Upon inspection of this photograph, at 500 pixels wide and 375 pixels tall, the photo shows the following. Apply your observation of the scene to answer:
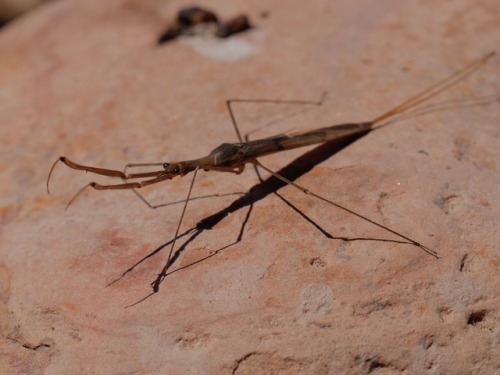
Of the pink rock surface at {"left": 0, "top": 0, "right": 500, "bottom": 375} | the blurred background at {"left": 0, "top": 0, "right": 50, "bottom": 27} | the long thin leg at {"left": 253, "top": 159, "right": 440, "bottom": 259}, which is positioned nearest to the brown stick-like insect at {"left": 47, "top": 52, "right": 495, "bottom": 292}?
the long thin leg at {"left": 253, "top": 159, "right": 440, "bottom": 259}

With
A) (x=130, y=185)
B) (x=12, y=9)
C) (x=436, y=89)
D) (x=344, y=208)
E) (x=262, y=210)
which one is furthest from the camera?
(x=12, y=9)

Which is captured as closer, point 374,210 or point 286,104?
point 374,210

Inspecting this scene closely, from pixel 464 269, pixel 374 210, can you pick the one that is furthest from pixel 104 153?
pixel 464 269

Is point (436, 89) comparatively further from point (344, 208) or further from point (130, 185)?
point (130, 185)

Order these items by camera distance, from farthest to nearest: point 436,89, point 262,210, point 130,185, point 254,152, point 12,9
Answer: point 12,9
point 436,89
point 254,152
point 262,210
point 130,185

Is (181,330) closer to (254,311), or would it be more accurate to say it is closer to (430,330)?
(254,311)

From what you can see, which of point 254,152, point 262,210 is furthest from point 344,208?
point 254,152

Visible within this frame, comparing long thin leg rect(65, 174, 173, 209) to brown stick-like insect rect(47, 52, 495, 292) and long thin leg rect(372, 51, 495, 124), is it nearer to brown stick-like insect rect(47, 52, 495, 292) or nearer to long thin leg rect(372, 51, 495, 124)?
brown stick-like insect rect(47, 52, 495, 292)

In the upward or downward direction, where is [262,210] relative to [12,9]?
upward
